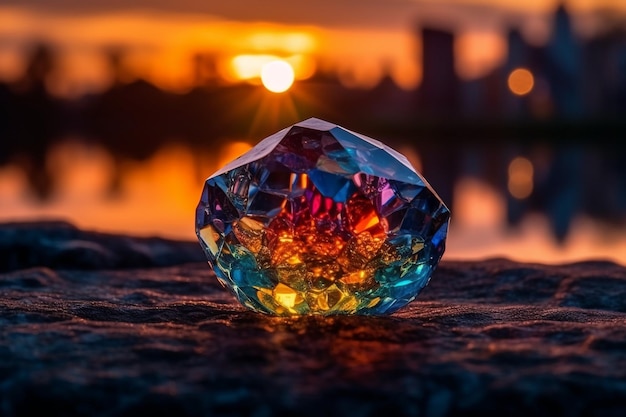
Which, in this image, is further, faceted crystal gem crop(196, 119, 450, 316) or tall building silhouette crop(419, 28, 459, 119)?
tall building silhouette crop(419, 28, 459, 119)

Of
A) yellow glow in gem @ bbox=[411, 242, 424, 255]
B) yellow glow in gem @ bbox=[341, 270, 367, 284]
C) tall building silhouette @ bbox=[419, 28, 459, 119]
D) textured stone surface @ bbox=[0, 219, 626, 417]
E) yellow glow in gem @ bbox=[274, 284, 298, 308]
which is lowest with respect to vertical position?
textured stone surface @ bbox=[0, 219, 626, 417]

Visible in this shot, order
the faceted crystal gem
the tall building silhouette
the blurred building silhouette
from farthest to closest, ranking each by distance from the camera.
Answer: the tall building silhouette
the blurred building silhouette
the faceted crystal gem

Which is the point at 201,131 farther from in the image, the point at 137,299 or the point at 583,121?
the point at 137,299

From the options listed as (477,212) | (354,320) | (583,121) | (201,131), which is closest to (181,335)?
(354,320)

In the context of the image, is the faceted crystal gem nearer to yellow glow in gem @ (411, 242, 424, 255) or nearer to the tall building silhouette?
yellow glow in gem @ (411, 242, 424, 255)

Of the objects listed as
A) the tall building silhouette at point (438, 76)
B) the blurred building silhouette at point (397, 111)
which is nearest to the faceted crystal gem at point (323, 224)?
the blurred building silhouette at point (397, 111)

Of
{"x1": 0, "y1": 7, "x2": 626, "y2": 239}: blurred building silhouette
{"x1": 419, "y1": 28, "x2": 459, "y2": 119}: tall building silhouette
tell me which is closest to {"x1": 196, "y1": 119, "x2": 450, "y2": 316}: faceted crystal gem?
{"x1": 0, "y1": 7, "x2": 626, "y2": 239}: blurred building silhouette

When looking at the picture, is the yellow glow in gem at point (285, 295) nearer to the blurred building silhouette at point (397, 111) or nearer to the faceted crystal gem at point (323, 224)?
the faceted crystal gem at point (323, 224)

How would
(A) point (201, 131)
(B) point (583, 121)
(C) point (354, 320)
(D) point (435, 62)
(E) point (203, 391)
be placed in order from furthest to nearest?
1. (D) point (435, 62)
2. (A) point (201, 131)
3. (B) point (583, 121)
4. (C) point (354, 320)
5. (E) point (203, 391)
